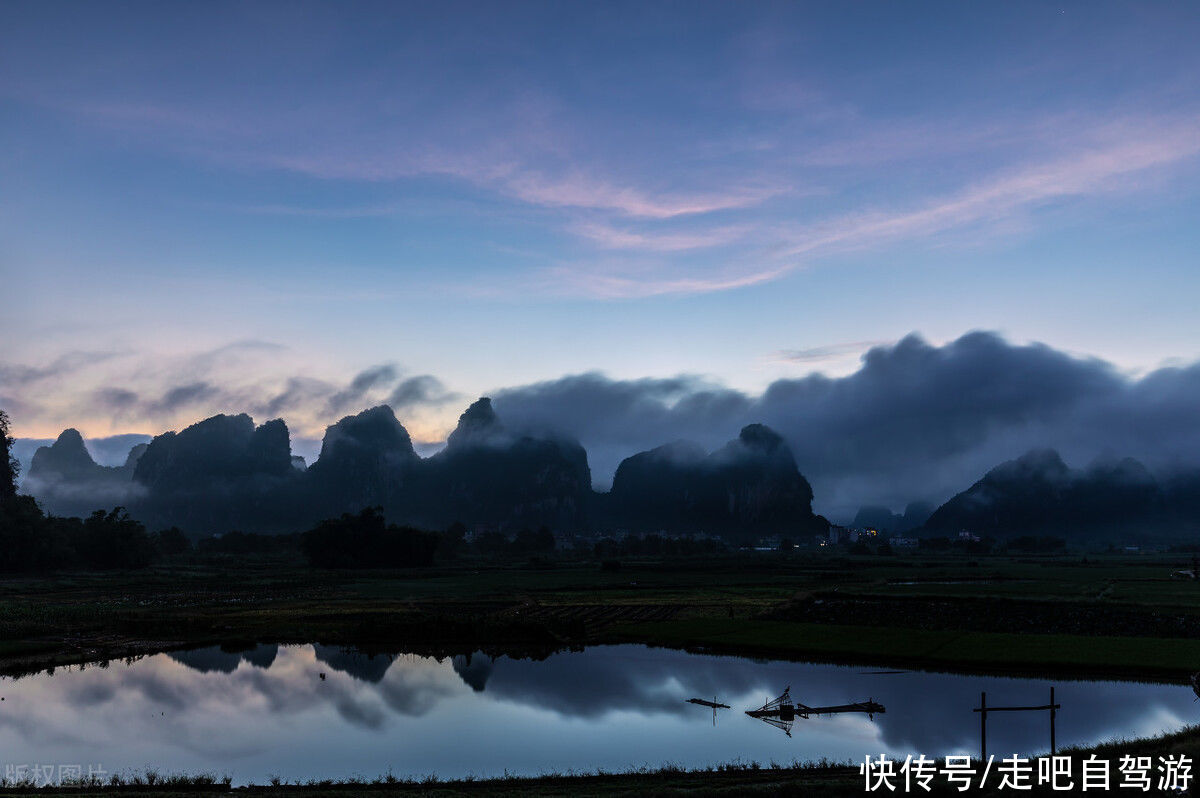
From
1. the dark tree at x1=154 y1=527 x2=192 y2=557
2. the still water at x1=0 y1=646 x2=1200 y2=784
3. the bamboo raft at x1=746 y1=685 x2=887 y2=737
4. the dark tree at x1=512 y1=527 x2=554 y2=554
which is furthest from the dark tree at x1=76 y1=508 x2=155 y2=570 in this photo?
the bamboo raft at x1=746 y1=685 x2=887 y2=737

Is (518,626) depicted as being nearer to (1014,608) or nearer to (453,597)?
(453,597)

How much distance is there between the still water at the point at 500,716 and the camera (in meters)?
25.9

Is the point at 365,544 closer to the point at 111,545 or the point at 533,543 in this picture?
the point at 111,545

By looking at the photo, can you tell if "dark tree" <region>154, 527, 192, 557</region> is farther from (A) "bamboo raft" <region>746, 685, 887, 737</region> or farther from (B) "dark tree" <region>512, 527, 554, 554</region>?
(A) "bamboo raft" <region>746, 685, 887, 737</region>

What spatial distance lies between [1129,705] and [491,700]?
25497 mm

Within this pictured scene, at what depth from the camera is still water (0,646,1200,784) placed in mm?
25891

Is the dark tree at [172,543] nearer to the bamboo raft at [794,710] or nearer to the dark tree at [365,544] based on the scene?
the dark tree at [365,544]

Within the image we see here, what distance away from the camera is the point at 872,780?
61.9 feet

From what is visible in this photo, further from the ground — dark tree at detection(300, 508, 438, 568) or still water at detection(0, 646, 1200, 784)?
still water at detection(0, 646, 1200, 784)

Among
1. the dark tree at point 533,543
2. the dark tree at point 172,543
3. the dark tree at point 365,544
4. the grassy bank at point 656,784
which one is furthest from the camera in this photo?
the dark tree at point 533,543

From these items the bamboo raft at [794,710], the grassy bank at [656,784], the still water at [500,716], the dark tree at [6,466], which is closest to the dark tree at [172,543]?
the dark tree at [6,466]

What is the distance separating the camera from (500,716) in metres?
31.5

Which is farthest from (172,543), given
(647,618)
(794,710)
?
(794,710)

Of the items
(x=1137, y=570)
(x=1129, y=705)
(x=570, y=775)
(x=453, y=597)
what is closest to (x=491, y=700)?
(x=570, y=775)
